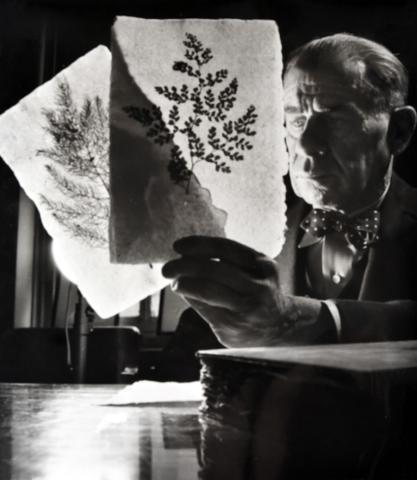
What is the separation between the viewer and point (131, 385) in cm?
89

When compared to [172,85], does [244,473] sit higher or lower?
lower

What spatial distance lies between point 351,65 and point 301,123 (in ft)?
0.38

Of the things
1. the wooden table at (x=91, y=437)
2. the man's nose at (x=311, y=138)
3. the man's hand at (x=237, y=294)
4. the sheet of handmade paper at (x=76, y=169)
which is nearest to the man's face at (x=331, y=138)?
the man's nose at (x=311, y=138)

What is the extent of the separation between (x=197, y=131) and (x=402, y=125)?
0.31 meters

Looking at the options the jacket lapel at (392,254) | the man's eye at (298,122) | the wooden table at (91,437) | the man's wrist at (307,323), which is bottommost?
the wooden table at (91,437)

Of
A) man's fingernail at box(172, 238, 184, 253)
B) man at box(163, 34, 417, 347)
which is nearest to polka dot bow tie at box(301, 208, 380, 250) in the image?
man at box(163, 34, 417, 347)

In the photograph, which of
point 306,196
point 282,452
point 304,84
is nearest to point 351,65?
point 304,84

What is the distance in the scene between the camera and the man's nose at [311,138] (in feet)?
2.84

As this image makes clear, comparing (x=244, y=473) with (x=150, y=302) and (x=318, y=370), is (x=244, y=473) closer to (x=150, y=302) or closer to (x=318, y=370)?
(x=318, y=370)

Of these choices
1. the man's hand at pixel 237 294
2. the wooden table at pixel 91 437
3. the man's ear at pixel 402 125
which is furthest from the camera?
the man's ear at pixel 402 125

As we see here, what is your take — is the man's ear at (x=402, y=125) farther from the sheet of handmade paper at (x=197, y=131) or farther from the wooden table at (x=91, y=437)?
the wooden table at (x=91, y=437)

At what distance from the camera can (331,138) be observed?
0.88 m

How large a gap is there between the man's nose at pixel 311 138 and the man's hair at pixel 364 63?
0.08m

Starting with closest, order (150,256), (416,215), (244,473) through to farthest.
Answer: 1. (244,473)
2. (150,256)
3. (416,215)
